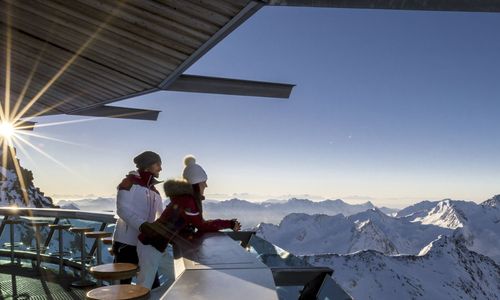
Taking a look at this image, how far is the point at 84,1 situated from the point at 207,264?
294cm

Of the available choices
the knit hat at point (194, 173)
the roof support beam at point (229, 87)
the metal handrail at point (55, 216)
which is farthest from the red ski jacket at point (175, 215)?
the metal handrail at point (55, 216)

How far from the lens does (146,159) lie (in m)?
3.82

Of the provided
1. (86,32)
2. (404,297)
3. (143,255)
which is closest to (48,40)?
(86,32)

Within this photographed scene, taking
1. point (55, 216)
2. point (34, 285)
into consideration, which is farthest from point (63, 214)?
point (34, 285)

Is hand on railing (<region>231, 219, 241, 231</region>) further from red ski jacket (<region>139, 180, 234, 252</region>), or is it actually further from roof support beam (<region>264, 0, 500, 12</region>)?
→ roof support beam (<region>264, 0, 500, 12</region>)

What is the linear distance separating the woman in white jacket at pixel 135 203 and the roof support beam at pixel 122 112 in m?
5.08

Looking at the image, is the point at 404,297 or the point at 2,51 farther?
the point at 404,297

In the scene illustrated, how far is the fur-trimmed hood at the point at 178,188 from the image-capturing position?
344cm

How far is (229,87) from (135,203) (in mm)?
2983

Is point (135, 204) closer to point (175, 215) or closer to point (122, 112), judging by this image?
point (175, 215)

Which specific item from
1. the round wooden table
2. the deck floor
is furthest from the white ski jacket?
the deck floor

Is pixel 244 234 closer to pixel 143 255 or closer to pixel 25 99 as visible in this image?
pixel 143 255

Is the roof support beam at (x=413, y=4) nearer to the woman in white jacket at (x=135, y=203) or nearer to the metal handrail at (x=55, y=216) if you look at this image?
the woman in white jacket at (x=135, y=203)

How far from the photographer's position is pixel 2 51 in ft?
19.7
